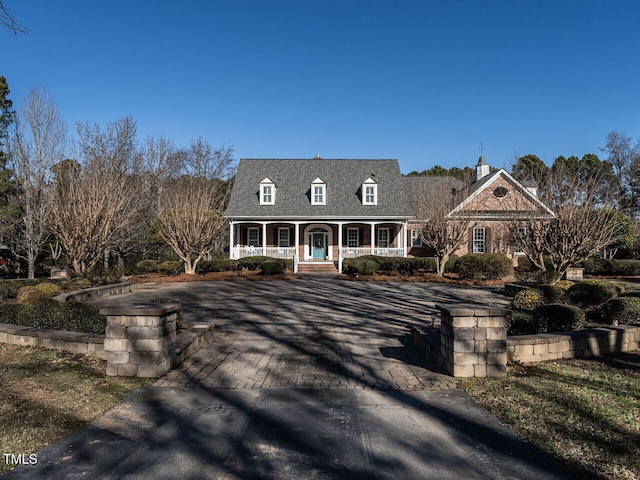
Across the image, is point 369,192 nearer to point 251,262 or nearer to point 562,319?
point 251,262

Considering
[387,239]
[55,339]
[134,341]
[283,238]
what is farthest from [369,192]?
[134,341]

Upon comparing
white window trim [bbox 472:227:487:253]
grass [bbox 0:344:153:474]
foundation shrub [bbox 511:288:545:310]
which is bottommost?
grass [bbox 0:344:153:474]

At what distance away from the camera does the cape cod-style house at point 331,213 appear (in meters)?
25.6

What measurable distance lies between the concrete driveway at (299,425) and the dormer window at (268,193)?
19785 millimetres

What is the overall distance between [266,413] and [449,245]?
17446 millimetres

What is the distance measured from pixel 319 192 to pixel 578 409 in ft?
76.9

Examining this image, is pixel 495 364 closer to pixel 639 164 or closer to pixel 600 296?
pixel 600 296

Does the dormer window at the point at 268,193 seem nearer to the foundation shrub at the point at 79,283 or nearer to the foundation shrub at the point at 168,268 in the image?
the foundation shrub at the point at 168,268

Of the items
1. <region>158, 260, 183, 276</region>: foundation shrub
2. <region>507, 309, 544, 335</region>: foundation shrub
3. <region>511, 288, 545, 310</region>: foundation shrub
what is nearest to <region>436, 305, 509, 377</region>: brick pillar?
<region>507, 309, 544, 335</region>: foundation shrub

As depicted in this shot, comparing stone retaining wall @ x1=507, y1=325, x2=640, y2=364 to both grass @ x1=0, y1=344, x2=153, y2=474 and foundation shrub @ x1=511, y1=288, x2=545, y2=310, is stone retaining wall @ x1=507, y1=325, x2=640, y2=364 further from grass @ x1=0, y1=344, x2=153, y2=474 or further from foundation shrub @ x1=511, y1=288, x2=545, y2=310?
grass @ x1=0, y1=344, x2=153, y2=474

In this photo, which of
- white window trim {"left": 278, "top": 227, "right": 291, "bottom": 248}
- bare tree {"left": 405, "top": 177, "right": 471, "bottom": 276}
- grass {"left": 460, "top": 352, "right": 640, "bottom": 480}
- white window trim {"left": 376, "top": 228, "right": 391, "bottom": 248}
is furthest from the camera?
white window trim {"left": 376, "top": 228, "right": 391, "bottom": 248}

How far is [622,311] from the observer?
7.79 m

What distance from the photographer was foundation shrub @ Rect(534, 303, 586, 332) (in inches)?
277

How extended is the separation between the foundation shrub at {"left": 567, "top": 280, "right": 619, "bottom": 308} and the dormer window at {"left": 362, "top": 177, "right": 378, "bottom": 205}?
1718 cm
